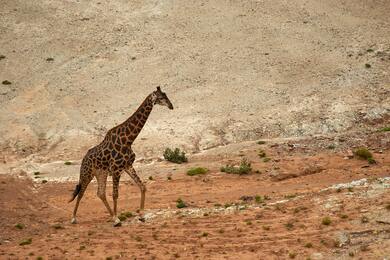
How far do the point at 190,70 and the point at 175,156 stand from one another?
13825mm

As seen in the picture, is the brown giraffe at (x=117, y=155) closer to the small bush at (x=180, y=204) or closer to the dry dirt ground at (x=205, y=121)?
the dry dirt ground at (x=205, y=121)

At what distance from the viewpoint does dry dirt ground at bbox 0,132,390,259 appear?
1933cm

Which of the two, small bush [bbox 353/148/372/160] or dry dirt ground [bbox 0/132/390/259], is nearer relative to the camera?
dry dirt ground [bbox 0/132/390/259]

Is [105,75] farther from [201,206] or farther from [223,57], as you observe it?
[201,206]

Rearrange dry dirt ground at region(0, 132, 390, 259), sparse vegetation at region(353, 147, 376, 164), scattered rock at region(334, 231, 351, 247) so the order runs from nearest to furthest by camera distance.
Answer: scattered rock at region(334, 231, 351, 247), dry dirt ground at region(0, 132, 390, 259), sparse vegetation at region(353, 147, 376, 164)

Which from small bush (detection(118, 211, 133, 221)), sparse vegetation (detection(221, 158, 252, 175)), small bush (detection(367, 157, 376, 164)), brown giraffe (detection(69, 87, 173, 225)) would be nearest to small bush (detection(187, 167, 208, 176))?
sparse vegetation (detection(221, 158, 252, 175))

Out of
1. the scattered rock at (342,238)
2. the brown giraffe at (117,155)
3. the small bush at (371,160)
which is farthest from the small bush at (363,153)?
the scattered rock at (342,238)

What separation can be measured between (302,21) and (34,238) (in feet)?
121

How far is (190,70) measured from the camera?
4722 centimetres

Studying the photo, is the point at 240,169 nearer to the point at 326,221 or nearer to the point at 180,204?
the point at 180,204

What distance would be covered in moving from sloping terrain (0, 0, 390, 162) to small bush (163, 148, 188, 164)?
2018 mm

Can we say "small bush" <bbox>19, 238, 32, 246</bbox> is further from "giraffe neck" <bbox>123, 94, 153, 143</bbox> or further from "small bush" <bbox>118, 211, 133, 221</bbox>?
"giraffe neck" <bbox>123, 94, 153, 143</bbox>

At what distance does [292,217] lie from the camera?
70.2 feet

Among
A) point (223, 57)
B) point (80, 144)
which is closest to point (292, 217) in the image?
point (80, 144)
